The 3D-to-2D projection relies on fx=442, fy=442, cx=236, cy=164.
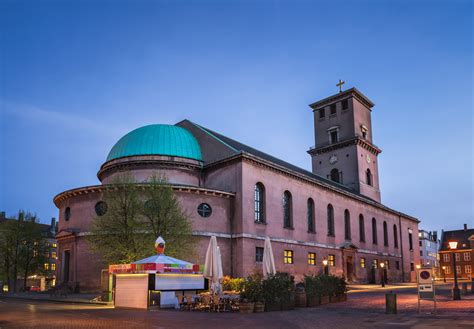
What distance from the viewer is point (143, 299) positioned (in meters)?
22.6

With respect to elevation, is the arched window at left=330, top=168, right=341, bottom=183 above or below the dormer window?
below

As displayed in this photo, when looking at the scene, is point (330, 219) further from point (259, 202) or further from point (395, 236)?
point (395, 236)

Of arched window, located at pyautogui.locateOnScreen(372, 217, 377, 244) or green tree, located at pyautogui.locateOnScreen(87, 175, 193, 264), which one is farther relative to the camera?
arched window, located at pyautogui.locateOnScreen(372, 217, 377, 244)

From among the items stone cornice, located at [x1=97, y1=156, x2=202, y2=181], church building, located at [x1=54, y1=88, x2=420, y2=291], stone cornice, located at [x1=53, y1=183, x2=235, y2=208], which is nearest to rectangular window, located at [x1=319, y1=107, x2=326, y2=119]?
church building, located at [x1=54, y1=88, x2=420, y2=291]

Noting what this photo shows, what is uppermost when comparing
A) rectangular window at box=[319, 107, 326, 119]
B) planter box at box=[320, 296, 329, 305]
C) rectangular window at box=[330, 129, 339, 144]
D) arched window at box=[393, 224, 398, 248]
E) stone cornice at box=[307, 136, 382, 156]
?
rectangular window at box=[319, 107, 326, 119]

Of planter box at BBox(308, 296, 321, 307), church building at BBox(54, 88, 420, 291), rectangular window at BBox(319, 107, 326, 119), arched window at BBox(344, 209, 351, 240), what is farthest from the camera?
rectangular window at BBox(319, 107, 326, 119)

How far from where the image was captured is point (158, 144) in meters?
41.1

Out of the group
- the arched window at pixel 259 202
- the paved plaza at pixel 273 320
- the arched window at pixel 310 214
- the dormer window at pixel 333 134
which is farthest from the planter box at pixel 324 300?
the dormer window at pixel 333 134

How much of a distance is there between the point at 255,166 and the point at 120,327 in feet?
87.1

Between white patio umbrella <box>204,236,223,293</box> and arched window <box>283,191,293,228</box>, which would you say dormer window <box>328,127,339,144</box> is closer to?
arched window <box>283,191,293,228</box>

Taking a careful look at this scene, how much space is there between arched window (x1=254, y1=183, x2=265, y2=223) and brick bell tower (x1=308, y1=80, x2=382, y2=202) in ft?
85.9

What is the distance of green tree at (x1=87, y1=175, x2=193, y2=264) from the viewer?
98.4 feet

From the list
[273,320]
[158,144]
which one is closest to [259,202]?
[158,144]

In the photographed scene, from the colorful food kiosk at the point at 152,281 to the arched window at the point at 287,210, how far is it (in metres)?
20.1
